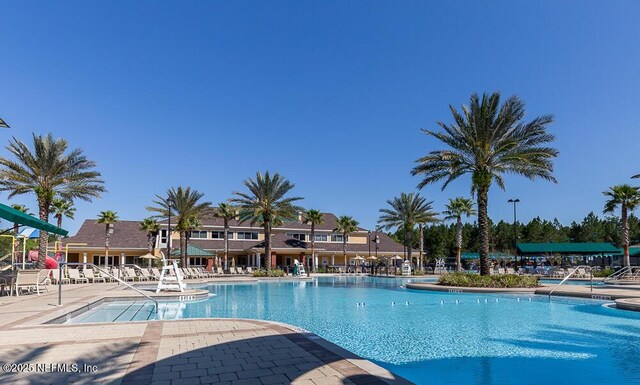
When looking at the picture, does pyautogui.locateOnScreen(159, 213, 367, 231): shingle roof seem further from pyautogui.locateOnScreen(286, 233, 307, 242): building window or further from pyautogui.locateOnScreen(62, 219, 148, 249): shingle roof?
pyautogui.locateOnScreen(62, 219, 148, 249): shingle roof

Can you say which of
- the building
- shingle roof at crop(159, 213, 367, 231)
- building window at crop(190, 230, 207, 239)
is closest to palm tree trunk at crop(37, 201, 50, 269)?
the building

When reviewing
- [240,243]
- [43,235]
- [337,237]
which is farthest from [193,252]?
[337,237]

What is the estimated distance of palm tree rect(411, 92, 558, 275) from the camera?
2311 centimetres

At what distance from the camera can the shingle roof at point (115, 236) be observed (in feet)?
151

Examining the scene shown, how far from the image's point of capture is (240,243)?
51.6 metres

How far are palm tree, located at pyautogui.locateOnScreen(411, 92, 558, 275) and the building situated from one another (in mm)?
24344

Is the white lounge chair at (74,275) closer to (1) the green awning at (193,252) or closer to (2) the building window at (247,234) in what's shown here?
(1) the green awning at (193,252)

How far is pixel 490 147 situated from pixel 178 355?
20.9 meters

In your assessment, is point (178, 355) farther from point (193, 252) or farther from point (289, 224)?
point (289, 224)

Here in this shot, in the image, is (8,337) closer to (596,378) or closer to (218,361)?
(218,361)

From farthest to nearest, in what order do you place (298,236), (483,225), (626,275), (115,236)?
(298,236), (115,236), (626,275), (483,225)

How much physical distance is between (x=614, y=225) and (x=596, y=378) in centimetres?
8952

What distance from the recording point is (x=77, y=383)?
5.23 metres

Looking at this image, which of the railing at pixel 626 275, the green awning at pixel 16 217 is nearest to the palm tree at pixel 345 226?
the railing at pixel 626 275
